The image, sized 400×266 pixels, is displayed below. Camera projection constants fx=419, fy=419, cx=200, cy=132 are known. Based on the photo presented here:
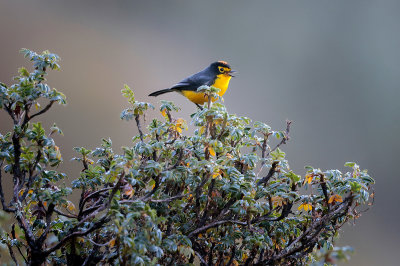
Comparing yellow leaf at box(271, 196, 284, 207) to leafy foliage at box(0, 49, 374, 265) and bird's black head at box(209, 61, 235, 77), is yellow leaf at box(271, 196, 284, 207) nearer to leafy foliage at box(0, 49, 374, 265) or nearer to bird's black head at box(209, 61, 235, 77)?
leafy foliage at box(0, 49, 374, 265)

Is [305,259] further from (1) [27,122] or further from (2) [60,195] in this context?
(1) [27,122]

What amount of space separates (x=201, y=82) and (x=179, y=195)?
1329 millimetres

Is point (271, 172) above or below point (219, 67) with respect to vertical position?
below

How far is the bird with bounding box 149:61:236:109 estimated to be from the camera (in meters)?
2.17

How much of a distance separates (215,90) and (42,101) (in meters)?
1.95

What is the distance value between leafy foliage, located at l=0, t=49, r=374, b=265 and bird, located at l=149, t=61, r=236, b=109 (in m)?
0.98

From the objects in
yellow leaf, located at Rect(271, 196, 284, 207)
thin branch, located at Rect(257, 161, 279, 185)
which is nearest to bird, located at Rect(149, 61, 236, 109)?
thin branch, located at Rect(257, 161, 279, 185)

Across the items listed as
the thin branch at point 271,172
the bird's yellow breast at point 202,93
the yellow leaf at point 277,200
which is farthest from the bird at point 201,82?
the yellow leaf at point 277,200

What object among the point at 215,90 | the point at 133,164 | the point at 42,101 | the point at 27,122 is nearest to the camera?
the point at 133,164

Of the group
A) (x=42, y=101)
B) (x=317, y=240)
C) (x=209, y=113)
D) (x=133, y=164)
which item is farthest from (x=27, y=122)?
(x=42, y=101)

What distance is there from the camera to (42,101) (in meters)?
2.77

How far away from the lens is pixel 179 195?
0.95 meters

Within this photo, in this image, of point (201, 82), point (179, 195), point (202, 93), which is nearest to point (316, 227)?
point (179, 195)

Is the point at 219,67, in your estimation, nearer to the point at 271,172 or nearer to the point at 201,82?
the point at 201,82
